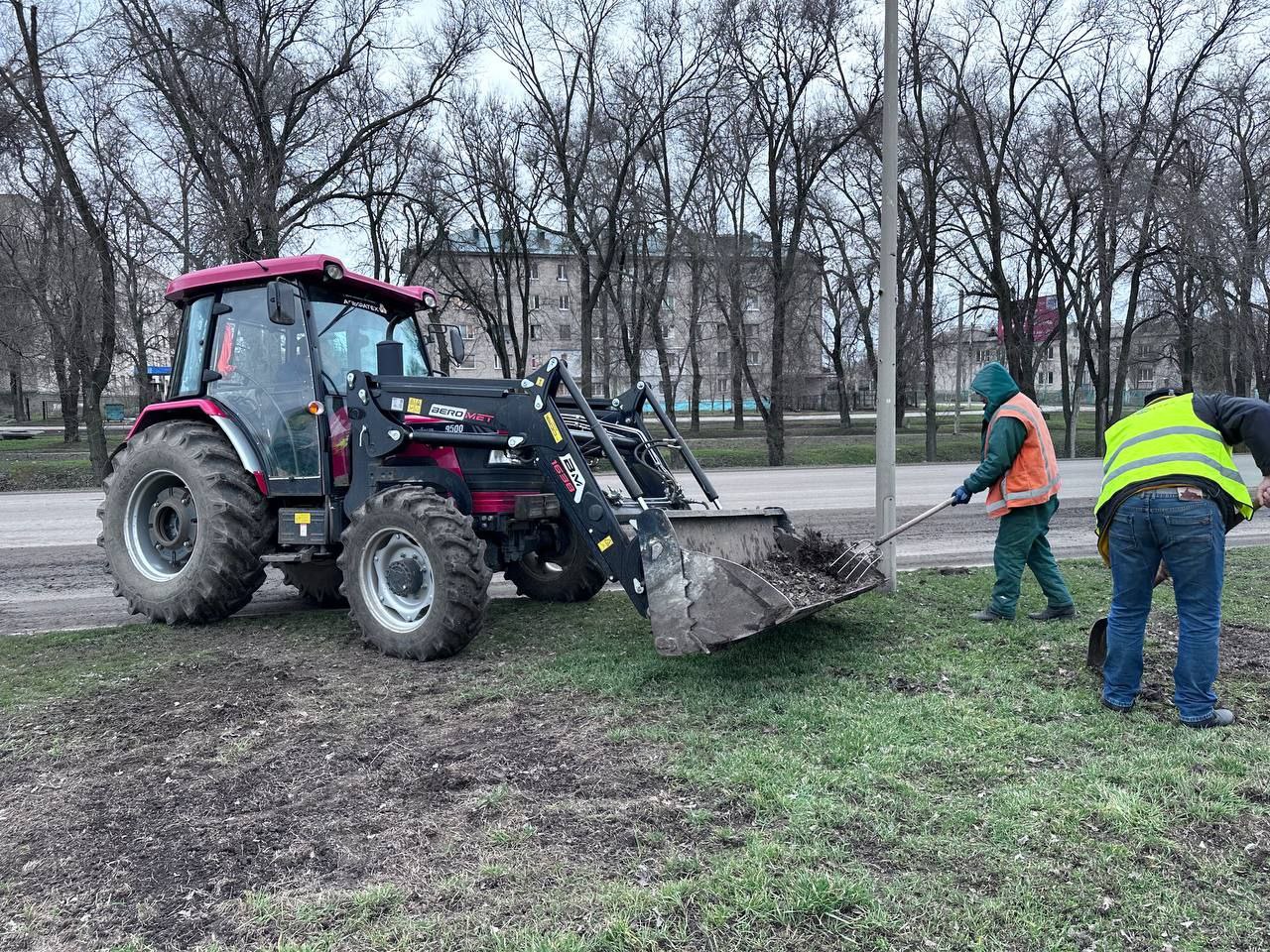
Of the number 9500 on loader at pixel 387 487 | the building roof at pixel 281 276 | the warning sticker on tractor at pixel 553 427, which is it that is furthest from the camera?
the building roof at pixel 281 276

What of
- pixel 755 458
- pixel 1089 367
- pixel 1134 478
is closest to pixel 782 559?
pixel 1134 478

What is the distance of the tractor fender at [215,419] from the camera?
6.89 m

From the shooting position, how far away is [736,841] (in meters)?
3.38

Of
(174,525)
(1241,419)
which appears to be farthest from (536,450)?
(1241,419)

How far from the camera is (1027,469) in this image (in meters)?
6.60

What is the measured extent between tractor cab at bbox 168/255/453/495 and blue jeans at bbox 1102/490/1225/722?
5.17 metres

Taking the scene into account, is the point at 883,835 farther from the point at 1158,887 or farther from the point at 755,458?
the point at 755,458

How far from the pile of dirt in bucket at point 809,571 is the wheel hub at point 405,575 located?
2.25m

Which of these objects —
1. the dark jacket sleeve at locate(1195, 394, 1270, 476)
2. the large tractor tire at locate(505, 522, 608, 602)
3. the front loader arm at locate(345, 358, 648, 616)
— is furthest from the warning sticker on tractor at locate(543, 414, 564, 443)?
the dark jacket sleeve at locate(1195, 394, 1270, 476)

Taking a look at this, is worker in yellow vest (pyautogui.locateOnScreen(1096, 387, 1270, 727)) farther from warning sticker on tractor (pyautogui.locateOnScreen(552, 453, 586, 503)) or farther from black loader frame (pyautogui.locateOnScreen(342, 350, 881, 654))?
warning sticker on tractor (pyautogui.locateOnScreen(552, 453, 586, 503))

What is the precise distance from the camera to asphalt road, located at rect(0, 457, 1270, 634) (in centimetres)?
812

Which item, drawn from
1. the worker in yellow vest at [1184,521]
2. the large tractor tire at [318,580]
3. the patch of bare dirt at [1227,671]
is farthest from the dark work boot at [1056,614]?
the large tractor tire at [318,580]

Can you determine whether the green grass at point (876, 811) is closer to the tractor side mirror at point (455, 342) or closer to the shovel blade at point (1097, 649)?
the shovel blade at point (1097, 649)

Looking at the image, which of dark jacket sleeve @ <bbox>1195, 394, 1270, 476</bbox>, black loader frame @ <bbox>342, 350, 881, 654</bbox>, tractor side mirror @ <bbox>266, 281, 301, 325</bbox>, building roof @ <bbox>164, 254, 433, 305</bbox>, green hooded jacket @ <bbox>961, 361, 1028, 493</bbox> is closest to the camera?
dark jacket sleeve @ <bbox>1195, 394, 1270, 476</bbox>
